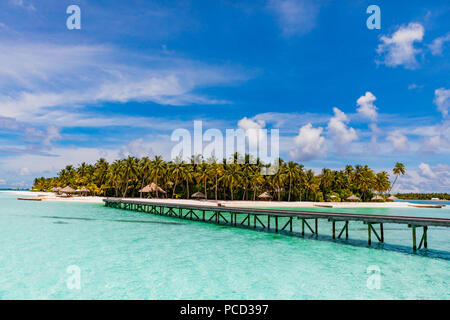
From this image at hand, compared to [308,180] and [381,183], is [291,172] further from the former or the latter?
[381,183]

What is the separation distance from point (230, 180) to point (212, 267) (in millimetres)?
51740

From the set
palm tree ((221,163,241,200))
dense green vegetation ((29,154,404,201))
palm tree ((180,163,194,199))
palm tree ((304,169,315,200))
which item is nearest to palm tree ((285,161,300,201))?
dense green vegetation ((29,154,404,201))

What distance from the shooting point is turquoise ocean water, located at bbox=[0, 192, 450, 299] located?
1112 cm

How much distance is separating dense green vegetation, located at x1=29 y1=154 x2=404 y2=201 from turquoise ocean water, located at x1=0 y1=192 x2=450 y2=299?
45.7m

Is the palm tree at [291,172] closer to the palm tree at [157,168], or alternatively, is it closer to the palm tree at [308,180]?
the palm tree at [308,180]

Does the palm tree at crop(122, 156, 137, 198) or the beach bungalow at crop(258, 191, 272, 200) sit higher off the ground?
the palm tree at crop(122, 156, 137, 198)

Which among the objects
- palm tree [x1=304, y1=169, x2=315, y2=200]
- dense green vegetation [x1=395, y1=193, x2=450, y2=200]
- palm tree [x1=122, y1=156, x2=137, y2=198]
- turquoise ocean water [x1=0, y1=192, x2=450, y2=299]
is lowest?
dense green vegetation [x1=395, y1=193, x2=450, y2=200]

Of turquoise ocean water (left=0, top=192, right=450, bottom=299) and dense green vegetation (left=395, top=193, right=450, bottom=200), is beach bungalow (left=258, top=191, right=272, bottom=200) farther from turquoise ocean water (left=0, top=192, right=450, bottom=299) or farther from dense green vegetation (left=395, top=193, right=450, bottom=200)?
dense green vegetation (left=395, top=193, right=450, bottom=200)

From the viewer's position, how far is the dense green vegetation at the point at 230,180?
69.2 metres

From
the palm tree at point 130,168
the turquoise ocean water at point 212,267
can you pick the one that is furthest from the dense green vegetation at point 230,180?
the turquoise ocean water at point 212,267

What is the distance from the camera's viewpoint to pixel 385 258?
16875 millimetres

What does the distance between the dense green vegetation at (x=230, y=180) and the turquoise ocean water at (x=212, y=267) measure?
4567 centimetres

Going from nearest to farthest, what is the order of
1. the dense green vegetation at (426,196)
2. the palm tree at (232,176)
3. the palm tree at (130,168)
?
1. the palm tree at (232,176)
2. the palm tree at (130,168)
3. the dense green vegetation at (426,196)
